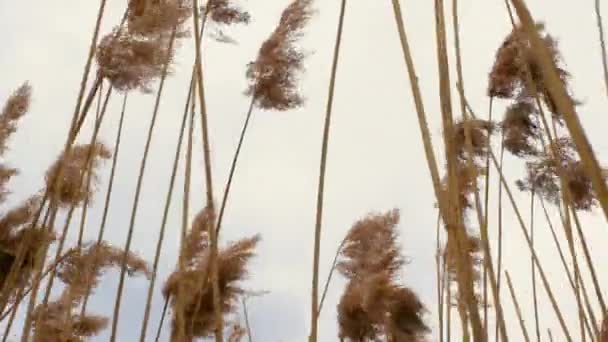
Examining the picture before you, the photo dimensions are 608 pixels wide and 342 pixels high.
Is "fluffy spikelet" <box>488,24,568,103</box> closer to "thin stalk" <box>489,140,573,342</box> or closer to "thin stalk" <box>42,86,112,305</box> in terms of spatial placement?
"thin stalk" <box>489,140,573,342</box>

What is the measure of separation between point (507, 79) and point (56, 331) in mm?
2188

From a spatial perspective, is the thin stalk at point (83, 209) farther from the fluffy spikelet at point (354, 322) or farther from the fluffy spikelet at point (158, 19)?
the fluffy spikelet at point (354, 322)

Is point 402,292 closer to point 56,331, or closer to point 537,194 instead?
point 537,194

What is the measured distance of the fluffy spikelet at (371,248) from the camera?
293cm

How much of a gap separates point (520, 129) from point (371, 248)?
2.83ft

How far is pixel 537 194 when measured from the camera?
332 cm

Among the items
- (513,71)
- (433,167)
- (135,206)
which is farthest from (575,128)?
(513,71)

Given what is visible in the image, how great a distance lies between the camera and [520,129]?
302cm

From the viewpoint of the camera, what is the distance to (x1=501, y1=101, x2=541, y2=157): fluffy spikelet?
2.99m

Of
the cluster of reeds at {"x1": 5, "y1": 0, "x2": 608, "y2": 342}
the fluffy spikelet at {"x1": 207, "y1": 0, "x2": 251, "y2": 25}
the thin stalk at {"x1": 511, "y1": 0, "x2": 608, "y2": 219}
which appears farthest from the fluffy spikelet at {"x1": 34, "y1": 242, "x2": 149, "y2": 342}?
the thin stalk at {"x1": 511, "y1": 0, "x2": 608, "y2": 219}

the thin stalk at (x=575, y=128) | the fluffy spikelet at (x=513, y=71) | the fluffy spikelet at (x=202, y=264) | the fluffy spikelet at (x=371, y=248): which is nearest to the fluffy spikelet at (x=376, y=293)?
the fluffy spikelet at (x=371, y=248)

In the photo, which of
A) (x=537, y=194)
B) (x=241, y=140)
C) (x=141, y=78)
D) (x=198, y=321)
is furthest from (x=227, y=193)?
(x=537, y=194)

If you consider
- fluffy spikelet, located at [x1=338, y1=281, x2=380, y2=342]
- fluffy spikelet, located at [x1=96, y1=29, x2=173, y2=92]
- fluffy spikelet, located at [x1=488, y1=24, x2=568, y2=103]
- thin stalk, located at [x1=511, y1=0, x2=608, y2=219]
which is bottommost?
thin stalk, located at [x1=511, y1=0, x2=608, y2=219]

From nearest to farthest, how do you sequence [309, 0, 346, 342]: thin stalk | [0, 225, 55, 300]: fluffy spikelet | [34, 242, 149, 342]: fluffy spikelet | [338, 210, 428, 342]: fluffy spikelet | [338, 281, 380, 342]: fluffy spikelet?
1. [309, 0, 346, 342]: thin stalk
2. [0, 225, 55, 300]: fluffy spikelet
3. [34, 242, 149, 342]: fluffy spikelet
4. [338, 210, 428, 342]: fluffy spikelet
5. [338, 281, 380, 342]: fluffy spikelet
